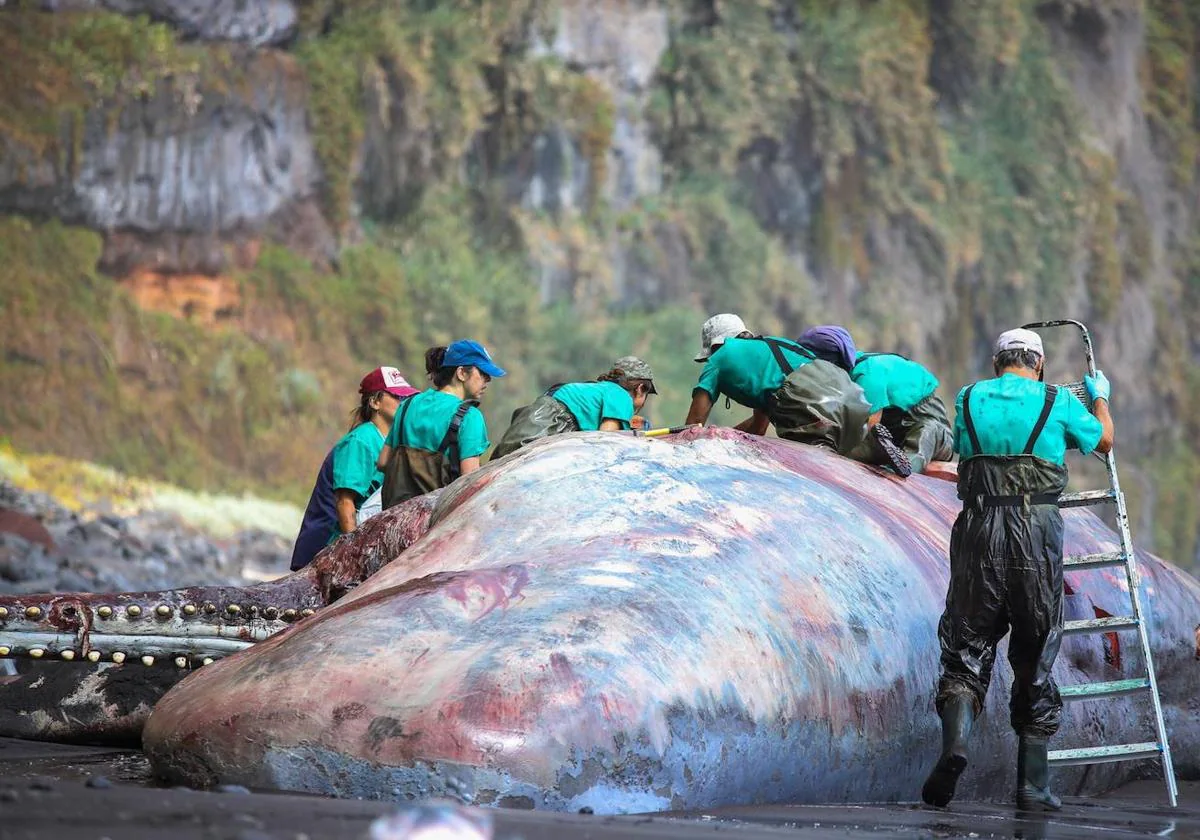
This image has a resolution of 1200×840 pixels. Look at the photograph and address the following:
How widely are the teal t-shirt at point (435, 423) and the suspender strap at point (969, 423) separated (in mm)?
2657

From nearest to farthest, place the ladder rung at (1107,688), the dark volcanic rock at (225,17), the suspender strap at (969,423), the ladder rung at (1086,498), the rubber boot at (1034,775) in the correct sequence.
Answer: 1. the rubber boot at (1034,775)
2. the suspender strap at (969,423)
3. the ladder rung at (1107,688)
4. the ladder rung at (1086,498)
5. the dark volcanic rock at (225,17)

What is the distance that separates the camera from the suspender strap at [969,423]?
6344 millimetres

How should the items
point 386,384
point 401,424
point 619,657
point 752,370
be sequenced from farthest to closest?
point 386,384, point 401,424, point 752,370, point 619,657

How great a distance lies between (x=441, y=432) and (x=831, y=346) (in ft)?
6.35

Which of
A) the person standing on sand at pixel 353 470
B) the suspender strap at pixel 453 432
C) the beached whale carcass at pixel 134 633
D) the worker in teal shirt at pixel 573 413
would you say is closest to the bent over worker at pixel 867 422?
the worker in teal shirt at pixel 573 413

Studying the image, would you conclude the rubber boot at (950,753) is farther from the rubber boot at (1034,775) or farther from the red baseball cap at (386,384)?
the red baseball cap at (386,384)

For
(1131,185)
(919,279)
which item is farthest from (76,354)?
(1131,185)

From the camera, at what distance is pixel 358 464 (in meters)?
8.75

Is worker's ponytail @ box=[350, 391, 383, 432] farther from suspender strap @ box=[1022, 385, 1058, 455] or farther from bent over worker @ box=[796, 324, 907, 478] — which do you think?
suspender strap @ box=[1022, 385, 1058, 455]

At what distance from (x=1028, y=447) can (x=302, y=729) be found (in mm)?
2898

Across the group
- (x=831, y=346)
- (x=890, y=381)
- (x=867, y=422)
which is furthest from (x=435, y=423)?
(x=890, y=381)

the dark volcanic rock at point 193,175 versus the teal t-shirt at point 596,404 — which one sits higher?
the dark volcanic rock at point 193,175

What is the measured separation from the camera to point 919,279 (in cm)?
3616

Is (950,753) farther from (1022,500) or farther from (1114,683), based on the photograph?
(1114,683)
